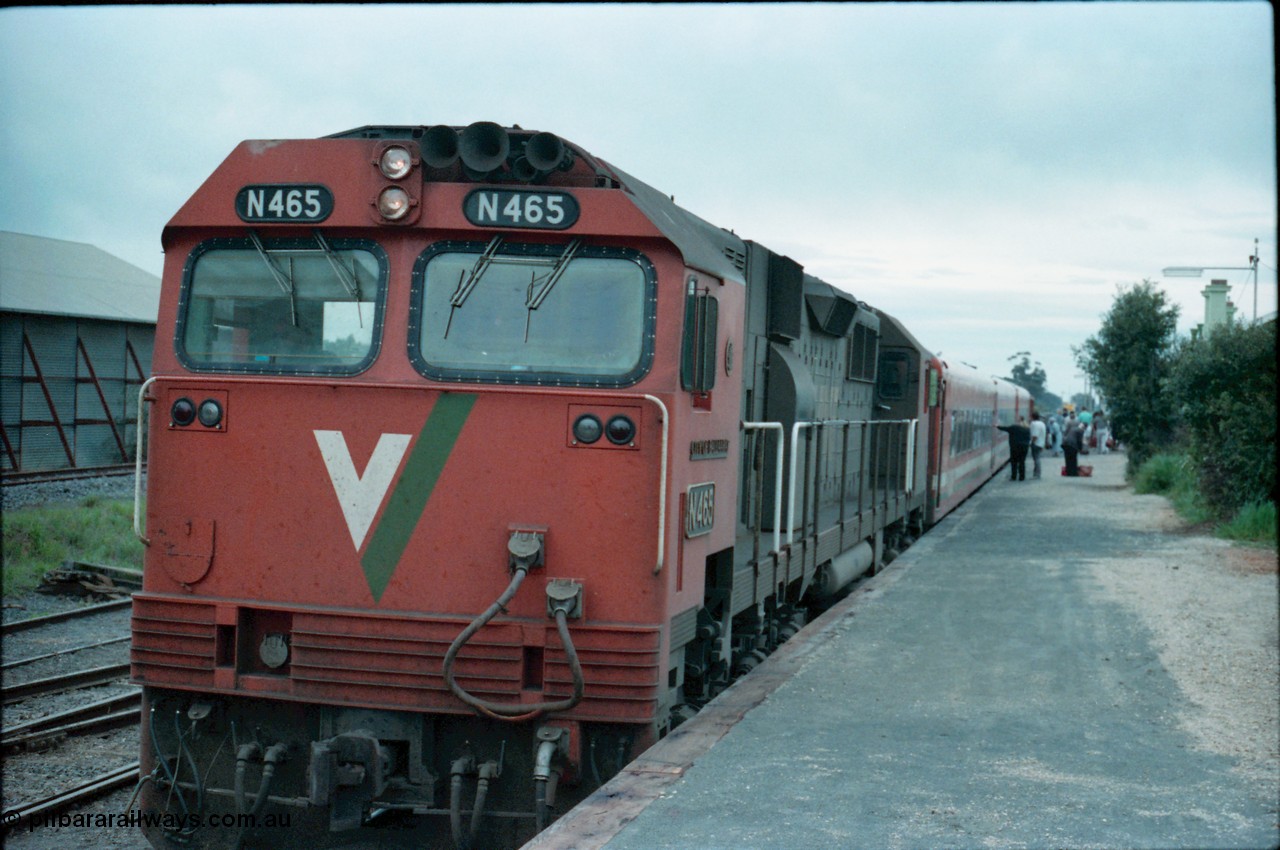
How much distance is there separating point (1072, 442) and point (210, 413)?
30494mm

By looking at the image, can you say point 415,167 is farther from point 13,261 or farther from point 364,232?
point 13,261

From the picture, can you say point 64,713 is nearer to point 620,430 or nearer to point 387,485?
point 387,485

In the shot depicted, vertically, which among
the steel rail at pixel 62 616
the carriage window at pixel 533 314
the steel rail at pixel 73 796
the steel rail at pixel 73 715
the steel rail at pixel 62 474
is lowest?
the steel rail at pixel 73 796

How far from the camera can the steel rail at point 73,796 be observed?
6.50m

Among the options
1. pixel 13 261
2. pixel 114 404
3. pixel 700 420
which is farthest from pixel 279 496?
pixel 13 261

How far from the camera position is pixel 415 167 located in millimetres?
5508

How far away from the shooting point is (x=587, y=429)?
5.38m

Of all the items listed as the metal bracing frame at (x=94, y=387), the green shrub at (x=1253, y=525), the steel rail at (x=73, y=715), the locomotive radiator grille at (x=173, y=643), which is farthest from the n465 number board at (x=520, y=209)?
the metal bracing frame at (x=94, y=387)

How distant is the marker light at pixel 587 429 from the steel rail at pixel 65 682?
229 inches

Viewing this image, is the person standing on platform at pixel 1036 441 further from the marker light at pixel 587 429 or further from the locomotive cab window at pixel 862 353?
the marker light at pixel 587 429

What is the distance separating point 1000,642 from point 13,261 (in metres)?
25.6

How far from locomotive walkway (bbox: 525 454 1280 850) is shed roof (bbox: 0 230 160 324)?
60.0 ft

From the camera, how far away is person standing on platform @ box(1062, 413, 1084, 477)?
32562mm

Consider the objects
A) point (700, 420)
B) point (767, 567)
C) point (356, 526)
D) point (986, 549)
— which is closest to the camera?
point (356, 526)
